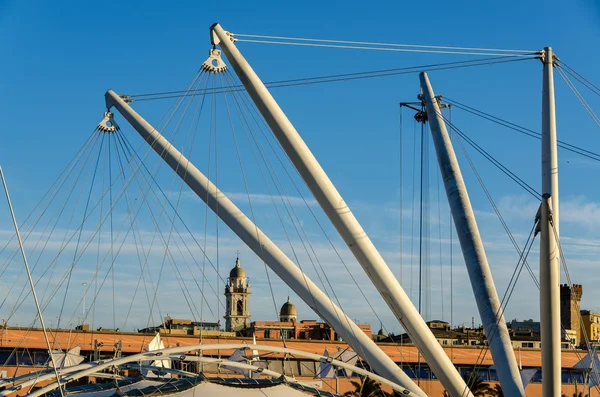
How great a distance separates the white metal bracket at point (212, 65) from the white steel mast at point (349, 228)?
169 inches

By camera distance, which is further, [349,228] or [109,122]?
[109,122]

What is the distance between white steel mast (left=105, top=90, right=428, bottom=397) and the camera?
42.5 meters

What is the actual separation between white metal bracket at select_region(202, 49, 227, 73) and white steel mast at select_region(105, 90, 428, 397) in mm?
6440

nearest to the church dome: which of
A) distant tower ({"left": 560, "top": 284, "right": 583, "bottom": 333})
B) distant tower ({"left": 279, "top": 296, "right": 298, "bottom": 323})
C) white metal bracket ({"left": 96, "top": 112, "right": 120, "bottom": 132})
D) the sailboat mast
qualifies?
distant tower ({"left": 279, "top": 296, "right": 298, "bottom": 323})

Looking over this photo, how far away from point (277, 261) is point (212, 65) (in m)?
9.61

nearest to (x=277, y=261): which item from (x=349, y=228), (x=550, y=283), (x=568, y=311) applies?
(x=349, y=228)

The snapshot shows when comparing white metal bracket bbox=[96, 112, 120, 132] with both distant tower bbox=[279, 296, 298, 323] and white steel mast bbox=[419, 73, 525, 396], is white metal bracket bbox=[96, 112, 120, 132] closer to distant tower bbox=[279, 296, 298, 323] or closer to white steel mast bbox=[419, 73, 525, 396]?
white steel mast bbox=[419, 73, 525, 396]

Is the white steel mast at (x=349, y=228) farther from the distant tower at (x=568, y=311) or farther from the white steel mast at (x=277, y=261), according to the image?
the distant tower at (x=568, y=311)

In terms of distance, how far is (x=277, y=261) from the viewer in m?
45.7

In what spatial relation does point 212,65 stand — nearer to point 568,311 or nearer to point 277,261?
point 277,261

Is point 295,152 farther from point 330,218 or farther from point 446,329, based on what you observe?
point 446,329

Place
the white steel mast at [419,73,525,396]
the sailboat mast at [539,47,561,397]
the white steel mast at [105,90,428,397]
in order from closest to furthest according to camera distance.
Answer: the sailboat mast at [539,47,561,397] → the white steel mast at [419,73,525,396] → the white steel mast at [105,90,428,397]

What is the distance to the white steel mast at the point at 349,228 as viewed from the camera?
37.4 m

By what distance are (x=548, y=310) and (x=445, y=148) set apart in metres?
13.1
